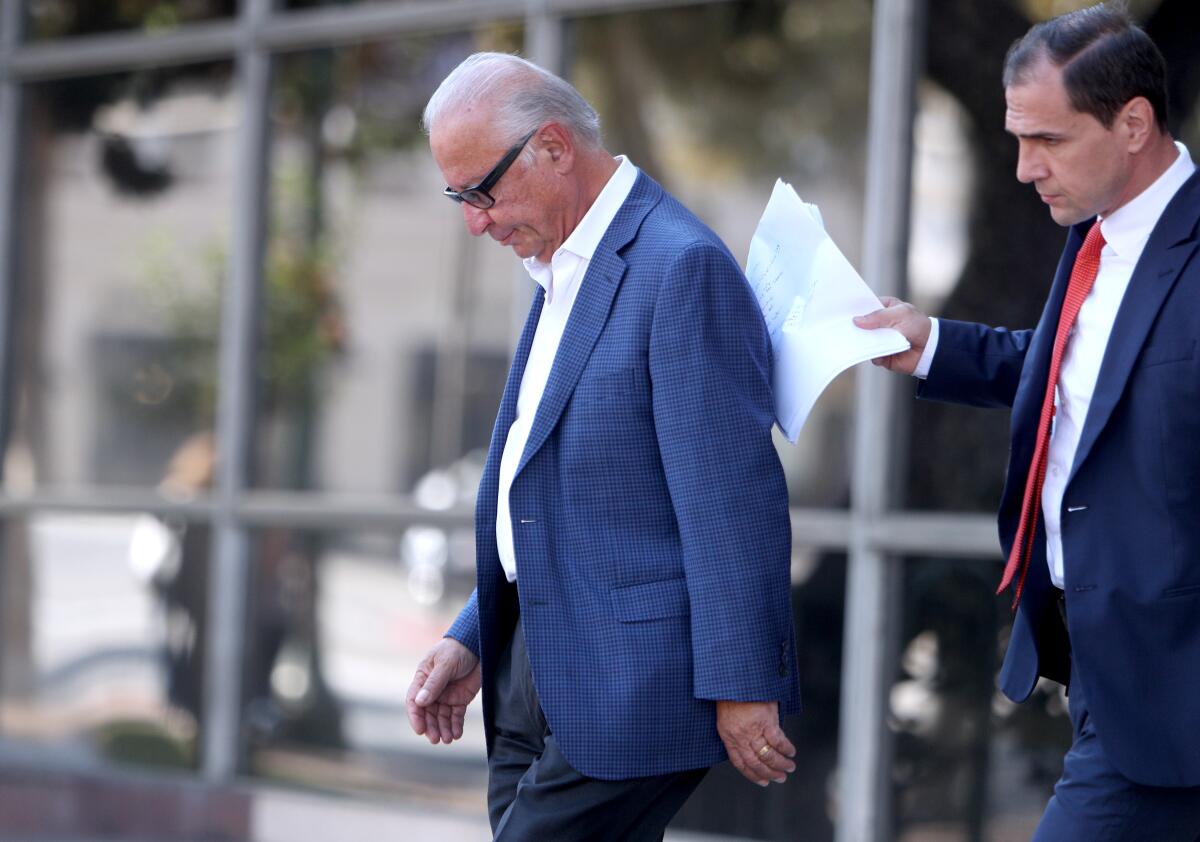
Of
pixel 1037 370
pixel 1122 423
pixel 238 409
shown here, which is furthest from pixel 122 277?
pixel 1122 423

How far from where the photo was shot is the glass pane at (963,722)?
4352mm

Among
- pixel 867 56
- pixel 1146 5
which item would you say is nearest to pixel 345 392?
pixel 867 56

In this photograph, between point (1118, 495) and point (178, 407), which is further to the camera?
point (178, 407)

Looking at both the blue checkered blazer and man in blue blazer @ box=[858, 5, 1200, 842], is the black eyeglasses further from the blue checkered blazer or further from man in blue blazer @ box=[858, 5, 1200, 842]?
man in blue blazer @ box=[858, 5, 1200, 842]

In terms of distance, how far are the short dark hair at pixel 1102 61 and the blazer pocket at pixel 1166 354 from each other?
1.05ft

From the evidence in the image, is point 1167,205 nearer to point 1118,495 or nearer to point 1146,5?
point 1118,495

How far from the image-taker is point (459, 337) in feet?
19.0

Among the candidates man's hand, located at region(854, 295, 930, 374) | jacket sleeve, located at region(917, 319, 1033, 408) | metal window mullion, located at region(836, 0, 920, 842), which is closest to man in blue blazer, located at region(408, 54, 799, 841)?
man's hand, located at region(854, 295, 930, 374)

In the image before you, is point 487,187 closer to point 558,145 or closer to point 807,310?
point 558,145

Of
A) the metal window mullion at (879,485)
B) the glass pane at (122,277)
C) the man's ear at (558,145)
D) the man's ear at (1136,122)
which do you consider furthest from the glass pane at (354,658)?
the man's ear at (1136,122)

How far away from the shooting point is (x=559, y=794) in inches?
101

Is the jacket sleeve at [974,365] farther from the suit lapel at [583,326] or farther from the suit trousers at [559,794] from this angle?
the suit trousers at [559,794]

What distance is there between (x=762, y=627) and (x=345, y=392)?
379 cm

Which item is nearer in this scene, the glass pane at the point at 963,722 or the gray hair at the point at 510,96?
the gray hair at the point at 510,96
